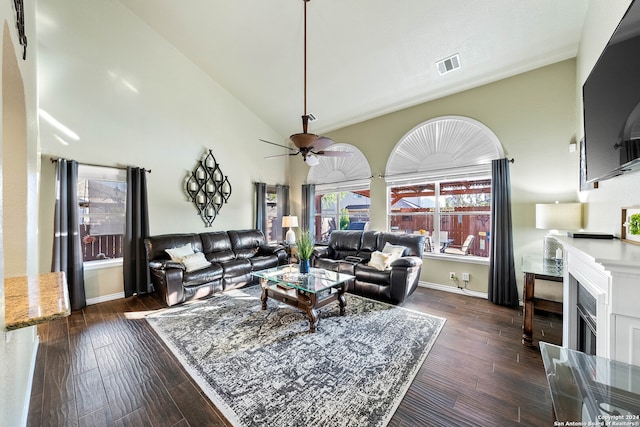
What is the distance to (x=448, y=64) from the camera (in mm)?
3539

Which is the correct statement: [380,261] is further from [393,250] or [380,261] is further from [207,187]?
[207,187]

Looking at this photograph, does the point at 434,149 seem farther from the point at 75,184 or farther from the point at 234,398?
the point at 75,184

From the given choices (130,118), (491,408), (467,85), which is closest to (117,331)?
(130,118)

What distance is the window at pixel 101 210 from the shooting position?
3.75 metres

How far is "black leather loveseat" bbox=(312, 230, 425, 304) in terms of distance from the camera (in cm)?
347

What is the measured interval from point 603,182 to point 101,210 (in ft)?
21.1

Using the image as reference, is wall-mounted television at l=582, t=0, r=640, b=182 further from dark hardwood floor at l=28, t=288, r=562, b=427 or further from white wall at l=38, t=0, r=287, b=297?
white wall at l=38, t=0, r=287, b=297

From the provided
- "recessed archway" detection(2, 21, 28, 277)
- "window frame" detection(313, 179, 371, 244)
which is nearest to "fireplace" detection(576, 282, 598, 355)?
"window frame" detection(313, 179, 371, 244)

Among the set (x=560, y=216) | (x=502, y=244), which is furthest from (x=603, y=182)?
(x=502, y=244)

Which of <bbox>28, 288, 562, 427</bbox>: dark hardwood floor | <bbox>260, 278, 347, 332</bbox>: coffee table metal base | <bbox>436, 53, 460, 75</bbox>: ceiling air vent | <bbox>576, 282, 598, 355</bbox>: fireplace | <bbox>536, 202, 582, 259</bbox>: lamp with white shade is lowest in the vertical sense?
<bbox>28, 288, 562, 427</bbox>: dark hardwood floor

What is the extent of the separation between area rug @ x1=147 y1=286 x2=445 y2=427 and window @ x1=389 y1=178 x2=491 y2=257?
179 cm

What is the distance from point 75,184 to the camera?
3461 millimetres

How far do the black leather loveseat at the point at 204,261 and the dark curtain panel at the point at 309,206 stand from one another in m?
1.23

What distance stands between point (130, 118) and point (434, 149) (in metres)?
5.32
